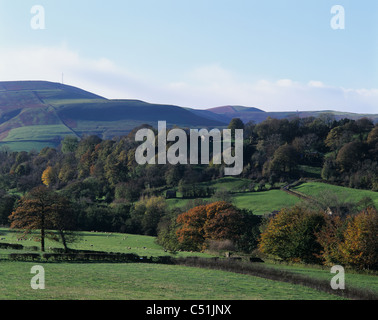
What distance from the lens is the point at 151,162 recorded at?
13138 centimetres

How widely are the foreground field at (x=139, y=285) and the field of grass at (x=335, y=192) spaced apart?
191ft

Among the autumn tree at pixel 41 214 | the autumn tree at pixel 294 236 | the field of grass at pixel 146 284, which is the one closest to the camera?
the field of grass at pixel 146 284

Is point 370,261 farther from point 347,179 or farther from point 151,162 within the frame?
point 151,162

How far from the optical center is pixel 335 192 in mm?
97562

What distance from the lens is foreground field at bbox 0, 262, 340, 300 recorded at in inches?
1014

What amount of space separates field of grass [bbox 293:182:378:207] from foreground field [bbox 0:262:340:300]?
58346 mm

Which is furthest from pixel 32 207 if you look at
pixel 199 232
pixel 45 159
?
pixel 45 159

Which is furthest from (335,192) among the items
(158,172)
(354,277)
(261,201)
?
(354,277)

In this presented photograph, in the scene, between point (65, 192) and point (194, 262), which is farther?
point (65, 192)

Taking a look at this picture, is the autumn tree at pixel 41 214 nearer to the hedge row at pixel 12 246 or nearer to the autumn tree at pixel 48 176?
the hedge row at pixel 12 246

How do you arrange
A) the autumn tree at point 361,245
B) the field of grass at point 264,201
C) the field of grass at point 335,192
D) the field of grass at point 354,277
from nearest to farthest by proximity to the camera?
the field of grass at point 354,277
the autumn tree at point 361,245
the field of grass at point 264,201
the field of grass at point 335,192

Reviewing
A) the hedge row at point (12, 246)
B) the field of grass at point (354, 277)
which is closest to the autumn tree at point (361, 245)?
the field of grass at point (354, 277)

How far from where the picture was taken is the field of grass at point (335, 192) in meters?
92.2
